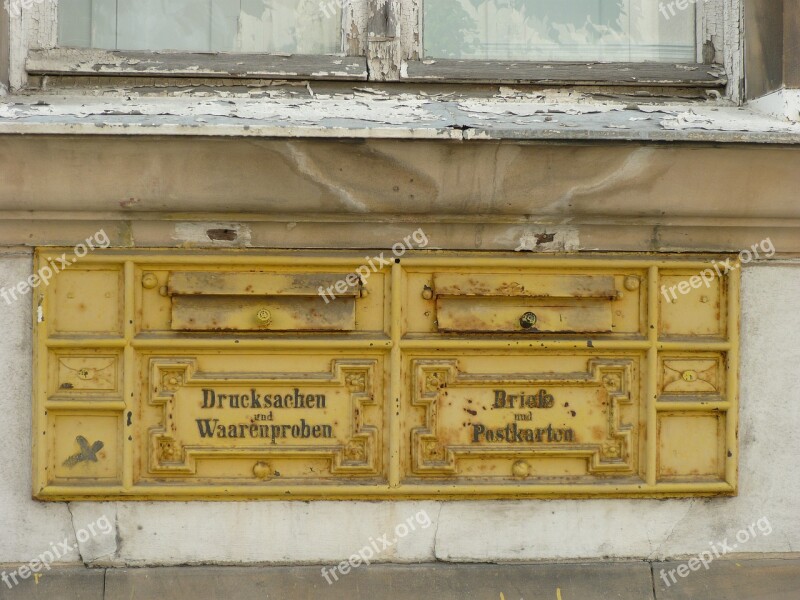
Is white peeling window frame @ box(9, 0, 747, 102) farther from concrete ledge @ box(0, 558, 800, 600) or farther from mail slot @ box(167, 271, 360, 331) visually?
concrete ledge @ box(0, 558, 800, 600)

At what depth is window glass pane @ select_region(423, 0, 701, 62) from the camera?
10.2 feet

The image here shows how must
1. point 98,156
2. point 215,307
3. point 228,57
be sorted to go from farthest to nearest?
point 228,57 < point 215,307 < point 98,156

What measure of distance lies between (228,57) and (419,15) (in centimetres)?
82

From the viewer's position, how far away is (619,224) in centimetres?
279

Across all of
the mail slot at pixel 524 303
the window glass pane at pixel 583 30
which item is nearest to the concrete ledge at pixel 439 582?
the mail slot at pixel 524 303

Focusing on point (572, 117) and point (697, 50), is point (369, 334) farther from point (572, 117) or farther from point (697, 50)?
point (697, 50)

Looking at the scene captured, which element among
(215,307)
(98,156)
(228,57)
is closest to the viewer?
(98,156)

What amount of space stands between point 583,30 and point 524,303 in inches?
49.2

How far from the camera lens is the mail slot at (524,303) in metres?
2.80

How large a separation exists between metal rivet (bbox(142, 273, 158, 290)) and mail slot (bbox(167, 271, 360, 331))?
73 millimetres

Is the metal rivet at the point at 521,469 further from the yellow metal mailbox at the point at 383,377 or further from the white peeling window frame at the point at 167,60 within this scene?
the white peeling window frame at the point at 167,60

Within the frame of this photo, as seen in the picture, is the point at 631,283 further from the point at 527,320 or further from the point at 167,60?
the point at 167,60

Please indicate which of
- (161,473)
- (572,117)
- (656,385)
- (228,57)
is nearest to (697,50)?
(572,117)

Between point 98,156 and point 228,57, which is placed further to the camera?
point 228,57
